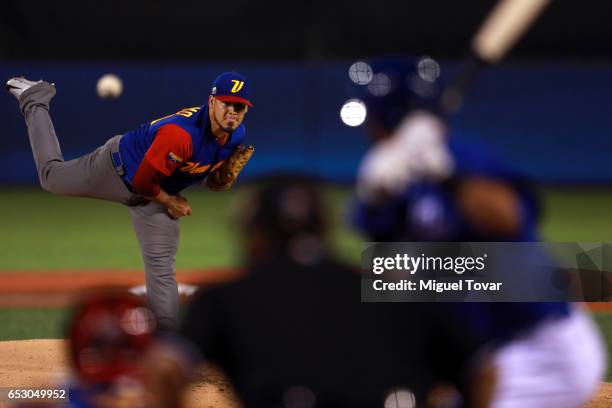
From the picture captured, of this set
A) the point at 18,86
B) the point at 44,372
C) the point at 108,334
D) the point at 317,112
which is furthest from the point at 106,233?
the point at 108,334

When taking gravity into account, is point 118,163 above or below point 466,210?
above

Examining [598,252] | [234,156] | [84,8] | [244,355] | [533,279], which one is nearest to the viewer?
[244,355]

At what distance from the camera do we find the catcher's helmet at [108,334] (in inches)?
158

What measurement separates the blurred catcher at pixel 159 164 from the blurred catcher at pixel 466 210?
293 cm

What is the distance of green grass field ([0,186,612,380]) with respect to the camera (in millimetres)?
8836

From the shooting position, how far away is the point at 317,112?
829 inches

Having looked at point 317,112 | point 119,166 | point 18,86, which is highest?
point 317,112

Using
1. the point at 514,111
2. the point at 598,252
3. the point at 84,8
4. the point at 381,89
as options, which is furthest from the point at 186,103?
the point at 381,89

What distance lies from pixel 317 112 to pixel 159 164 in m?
15.5

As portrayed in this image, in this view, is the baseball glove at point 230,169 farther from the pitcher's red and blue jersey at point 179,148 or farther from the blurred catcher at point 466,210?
the blurred catcher at point 466,210

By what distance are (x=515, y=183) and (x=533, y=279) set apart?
43cm

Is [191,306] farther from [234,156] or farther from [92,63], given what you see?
[92,63]

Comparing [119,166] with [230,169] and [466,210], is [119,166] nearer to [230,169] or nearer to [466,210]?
A: [230,169]

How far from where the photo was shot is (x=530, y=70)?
68.0 ft
